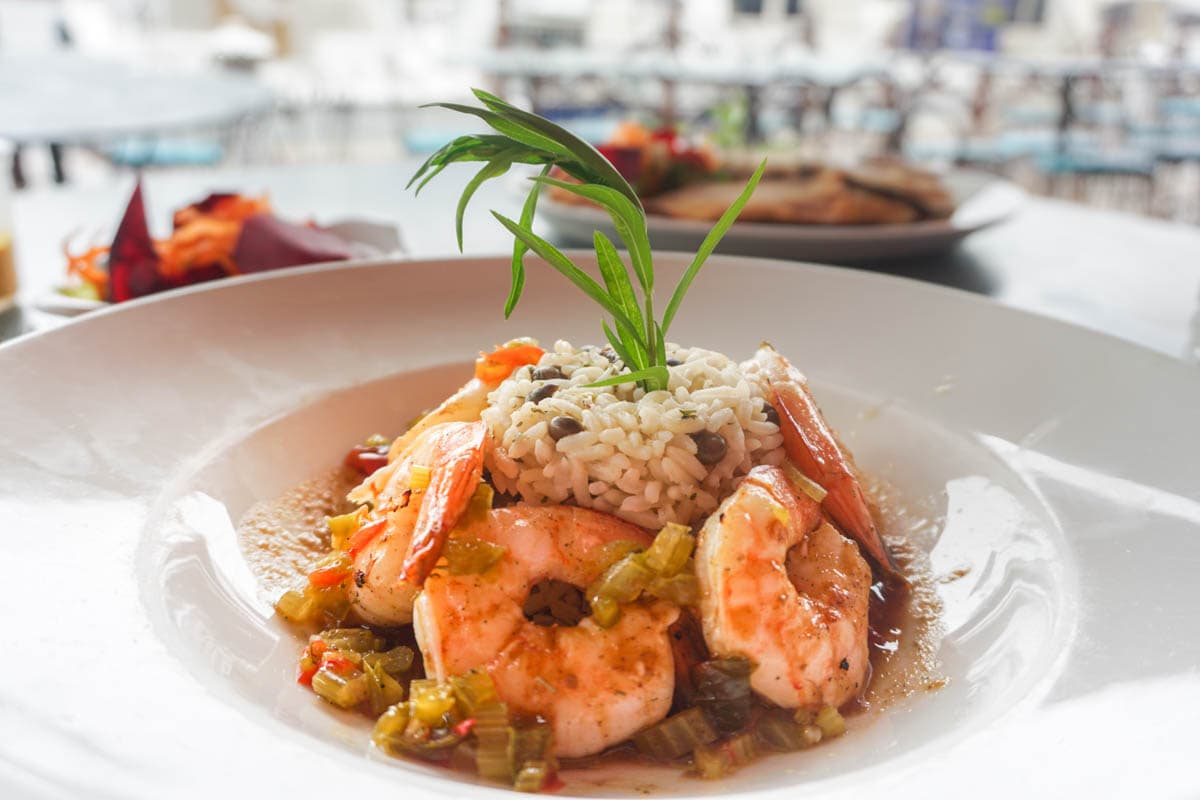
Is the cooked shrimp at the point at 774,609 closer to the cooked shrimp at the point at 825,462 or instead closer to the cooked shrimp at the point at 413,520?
the cooked shrimp at the point at 825,462

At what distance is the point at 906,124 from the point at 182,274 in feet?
25.8

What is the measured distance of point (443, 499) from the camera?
4.21 ft

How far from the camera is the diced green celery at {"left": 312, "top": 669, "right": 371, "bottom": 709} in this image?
4.07 ft

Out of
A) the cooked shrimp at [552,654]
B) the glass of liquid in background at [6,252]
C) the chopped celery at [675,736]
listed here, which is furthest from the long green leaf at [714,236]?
the glass of liquid in background at [6,252]

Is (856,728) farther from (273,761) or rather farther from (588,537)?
(273,761)

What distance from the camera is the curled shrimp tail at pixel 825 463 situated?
4.97 feet

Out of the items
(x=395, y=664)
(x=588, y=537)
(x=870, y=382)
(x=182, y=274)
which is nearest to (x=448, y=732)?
(x=395, y=664)

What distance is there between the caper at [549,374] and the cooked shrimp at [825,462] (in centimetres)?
34

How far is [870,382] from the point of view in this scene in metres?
1.95

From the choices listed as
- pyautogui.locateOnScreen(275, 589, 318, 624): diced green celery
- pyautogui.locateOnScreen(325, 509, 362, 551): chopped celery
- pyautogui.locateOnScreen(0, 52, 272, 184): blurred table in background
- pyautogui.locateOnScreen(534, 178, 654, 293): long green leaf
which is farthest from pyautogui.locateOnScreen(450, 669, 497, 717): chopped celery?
pyautogui.locateOnScreen(0, 52, 272, 184): blurred table in background

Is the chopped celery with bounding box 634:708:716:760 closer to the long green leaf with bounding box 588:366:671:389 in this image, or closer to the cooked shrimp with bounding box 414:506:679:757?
the cooked shrimp with bounding box 414:506:679:757

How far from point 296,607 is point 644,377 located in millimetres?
602

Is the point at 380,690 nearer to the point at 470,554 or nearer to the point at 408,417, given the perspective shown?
the point at 470,554

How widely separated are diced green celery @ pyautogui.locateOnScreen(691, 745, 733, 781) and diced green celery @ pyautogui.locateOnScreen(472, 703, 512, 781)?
0.77ft
